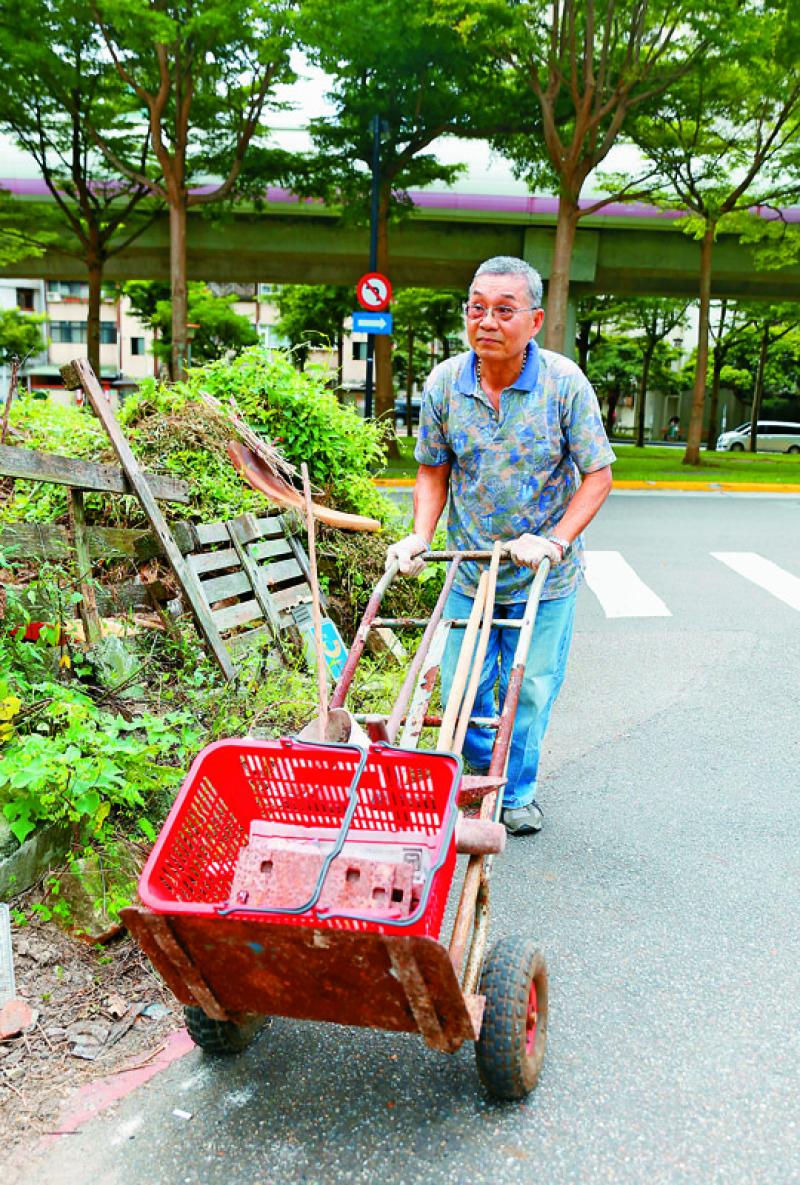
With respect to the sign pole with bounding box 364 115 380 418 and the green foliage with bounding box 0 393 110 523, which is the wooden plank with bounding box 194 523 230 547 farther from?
the sign pole with bounding box 364 115 380 418

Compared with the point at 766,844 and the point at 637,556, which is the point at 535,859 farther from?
the point at 637,556

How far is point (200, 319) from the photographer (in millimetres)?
35656

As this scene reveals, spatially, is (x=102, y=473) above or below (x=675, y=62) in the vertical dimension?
below

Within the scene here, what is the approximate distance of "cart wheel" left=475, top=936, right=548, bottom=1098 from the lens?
237cm

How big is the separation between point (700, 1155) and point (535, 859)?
1.61 m

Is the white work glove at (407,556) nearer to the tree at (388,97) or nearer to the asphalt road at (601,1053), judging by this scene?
the asphalt road at (601,1053)

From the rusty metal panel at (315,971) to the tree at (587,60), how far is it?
16667mm

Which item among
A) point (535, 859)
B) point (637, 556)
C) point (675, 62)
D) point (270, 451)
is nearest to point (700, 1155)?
point (535, 859)

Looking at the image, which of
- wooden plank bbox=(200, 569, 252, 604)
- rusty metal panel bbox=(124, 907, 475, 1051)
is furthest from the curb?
wooden plank bbox=(200, 569, 252, 604)

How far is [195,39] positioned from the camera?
16.9 m

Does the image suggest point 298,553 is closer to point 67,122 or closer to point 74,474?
point 74,474

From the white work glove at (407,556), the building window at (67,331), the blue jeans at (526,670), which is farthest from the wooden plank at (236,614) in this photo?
the building window at (67,331)

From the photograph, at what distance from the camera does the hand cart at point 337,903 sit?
6.77ft

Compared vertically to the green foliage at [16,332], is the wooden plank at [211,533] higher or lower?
lower
